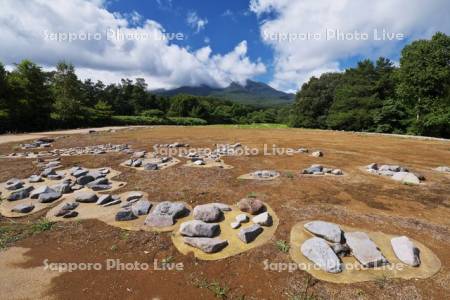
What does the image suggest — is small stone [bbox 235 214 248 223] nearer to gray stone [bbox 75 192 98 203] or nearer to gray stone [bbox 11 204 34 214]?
gray stone [bbox 75 192 98 203]

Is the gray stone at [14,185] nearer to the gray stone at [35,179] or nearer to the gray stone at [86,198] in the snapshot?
the gray stone at [35,179]

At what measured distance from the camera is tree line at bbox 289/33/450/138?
20.9 metres

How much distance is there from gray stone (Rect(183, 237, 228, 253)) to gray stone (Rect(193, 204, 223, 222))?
0.59 metres

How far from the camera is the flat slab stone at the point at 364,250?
3.05m

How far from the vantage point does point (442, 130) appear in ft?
71.9

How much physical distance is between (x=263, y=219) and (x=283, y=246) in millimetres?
688

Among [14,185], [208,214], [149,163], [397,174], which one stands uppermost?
[149,163]

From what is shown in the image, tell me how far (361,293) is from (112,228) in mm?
3965

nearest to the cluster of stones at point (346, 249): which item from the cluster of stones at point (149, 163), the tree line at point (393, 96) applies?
the cluster of stones at point (149, 163)

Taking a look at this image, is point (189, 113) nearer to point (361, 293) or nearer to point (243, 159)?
point (243, 159)

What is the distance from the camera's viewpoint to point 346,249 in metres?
3.32

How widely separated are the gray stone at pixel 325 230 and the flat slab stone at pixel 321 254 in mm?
196

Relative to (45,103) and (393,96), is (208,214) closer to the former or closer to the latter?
(45,103)

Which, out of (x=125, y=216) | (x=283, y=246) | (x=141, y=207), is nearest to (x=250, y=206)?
(x=283, y=246)
